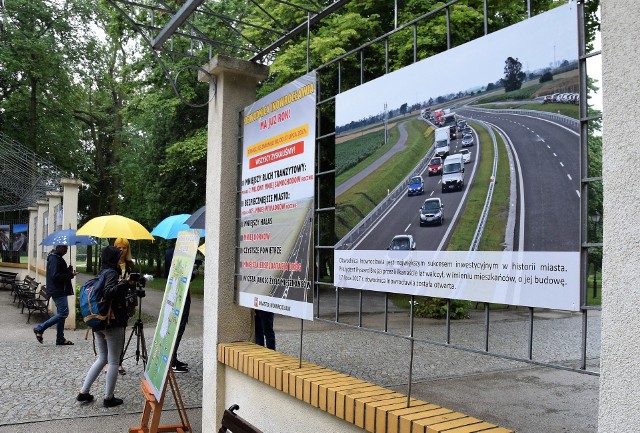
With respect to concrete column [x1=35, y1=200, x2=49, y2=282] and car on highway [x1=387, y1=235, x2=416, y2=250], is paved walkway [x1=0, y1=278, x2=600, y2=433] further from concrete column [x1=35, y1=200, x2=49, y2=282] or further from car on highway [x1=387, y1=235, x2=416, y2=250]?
concrete column [x1=35, y1=200, x2=49, y2=282]

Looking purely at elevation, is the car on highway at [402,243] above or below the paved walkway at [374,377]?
above

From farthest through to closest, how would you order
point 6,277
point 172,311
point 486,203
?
point 6,277, point 172,311, point 486,203

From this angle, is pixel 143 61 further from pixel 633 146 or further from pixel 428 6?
pixel 633 146

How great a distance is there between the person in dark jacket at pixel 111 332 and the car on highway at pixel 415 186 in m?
4.38

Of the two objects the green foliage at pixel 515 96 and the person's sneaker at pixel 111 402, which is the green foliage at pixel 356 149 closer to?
the green foliage at pixel 515 96

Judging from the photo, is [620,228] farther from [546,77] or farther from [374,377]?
[374,377]

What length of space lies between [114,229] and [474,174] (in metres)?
8.54

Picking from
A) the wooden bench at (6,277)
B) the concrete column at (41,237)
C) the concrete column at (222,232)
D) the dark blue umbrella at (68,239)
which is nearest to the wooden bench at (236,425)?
the concrete column at (222,232)

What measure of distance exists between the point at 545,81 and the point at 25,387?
693 centimetres

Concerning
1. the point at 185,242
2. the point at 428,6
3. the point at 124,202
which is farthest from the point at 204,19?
the point at 124,202

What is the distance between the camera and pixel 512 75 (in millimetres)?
2348

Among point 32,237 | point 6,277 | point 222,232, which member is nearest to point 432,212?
point 222,232

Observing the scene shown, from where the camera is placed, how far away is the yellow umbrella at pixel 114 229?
32.0ft

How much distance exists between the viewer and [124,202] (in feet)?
115
